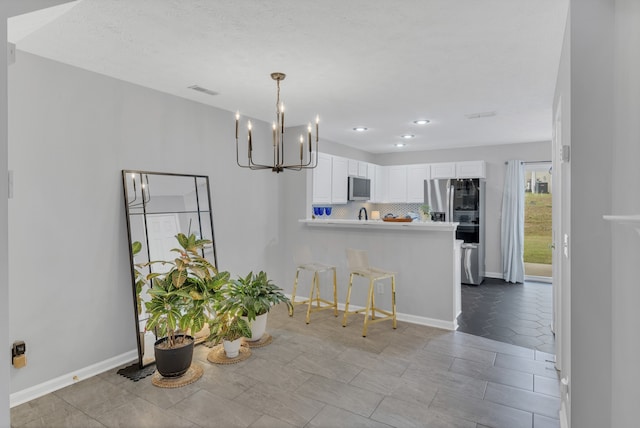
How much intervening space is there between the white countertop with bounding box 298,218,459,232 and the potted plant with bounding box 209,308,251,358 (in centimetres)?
190

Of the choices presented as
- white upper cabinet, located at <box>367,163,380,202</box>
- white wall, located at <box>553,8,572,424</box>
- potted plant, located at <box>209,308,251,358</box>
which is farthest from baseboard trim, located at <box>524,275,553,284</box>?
potted plant, located at <box>209,308,251,358</box>

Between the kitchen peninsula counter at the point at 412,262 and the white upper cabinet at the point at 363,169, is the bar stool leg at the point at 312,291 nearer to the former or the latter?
the kitchen peninsula counter at the point at 412,262

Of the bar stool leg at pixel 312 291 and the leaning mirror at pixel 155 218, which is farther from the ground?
the leaning mirror at pixel 155 218

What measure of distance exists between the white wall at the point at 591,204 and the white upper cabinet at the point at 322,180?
3750 millimetres

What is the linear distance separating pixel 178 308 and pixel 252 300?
683 mm

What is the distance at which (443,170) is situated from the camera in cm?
688

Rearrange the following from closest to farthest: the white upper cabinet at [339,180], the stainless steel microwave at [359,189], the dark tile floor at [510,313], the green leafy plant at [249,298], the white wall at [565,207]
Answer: the white wall at [565,207]
the green leafy plant at [249,298]
the dark tile floor at [510,313]
the white upper cabinet at [339,180]
the stainless steel microwave at [359,189]

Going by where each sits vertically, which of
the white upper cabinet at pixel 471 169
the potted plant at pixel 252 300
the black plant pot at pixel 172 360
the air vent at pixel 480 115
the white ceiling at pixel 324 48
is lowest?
the black plant pot at pixel 172 360

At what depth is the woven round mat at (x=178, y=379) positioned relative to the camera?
282 centimetres

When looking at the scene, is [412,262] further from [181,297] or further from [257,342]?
[181,297]

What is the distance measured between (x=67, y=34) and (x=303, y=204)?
10.7 feet

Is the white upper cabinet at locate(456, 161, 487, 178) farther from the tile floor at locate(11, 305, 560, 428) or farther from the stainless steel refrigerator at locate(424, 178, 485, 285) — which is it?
the tile floor at locate(11, 305, 560, 428)

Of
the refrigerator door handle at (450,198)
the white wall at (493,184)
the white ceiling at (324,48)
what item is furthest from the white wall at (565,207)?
the white wall at (493,184)

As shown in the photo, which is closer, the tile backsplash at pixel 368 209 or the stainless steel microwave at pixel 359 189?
the stainless steel microwave at pixel 359 189
